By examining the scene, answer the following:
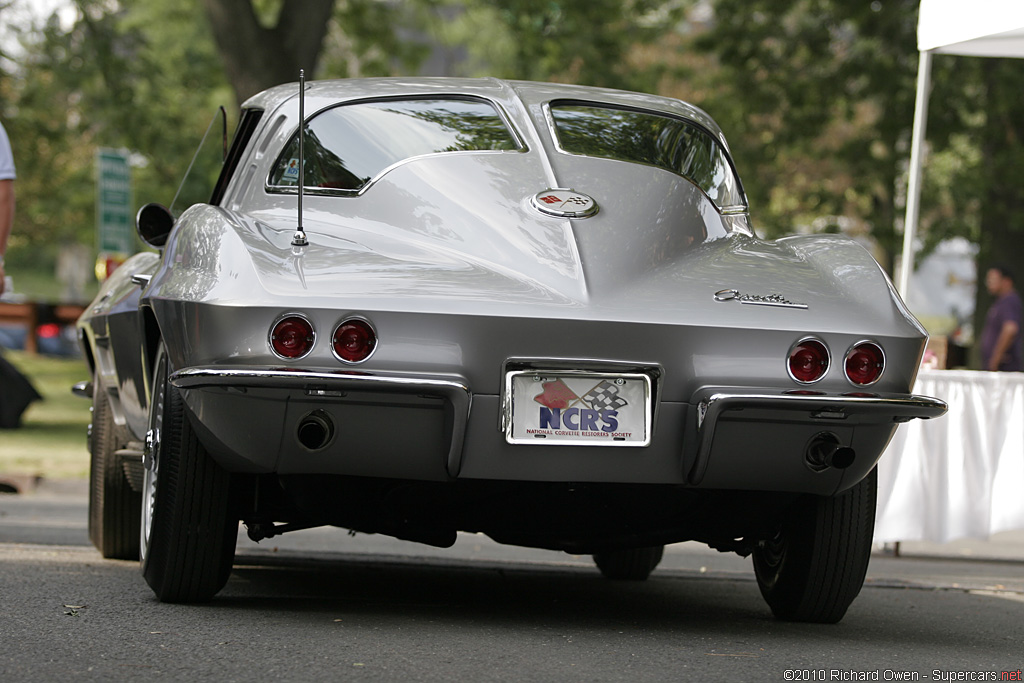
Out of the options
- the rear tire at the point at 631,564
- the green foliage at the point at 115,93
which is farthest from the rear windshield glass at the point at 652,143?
the green foliage at the point at 115,93

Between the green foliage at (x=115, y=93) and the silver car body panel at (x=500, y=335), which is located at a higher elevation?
the green foliage at (x=115, y=93)

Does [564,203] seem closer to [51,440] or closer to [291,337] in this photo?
[291,337]

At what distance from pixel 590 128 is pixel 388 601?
5.89 ft

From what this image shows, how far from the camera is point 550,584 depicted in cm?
598

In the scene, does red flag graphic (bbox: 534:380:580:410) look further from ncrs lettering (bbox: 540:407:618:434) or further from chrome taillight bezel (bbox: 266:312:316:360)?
chrome taillight bezel (bbox: 266:312:316:360)

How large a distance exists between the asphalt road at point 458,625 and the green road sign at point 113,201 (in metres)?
6.35

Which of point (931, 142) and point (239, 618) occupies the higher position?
point (931, 142)

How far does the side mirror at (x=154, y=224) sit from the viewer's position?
515cm

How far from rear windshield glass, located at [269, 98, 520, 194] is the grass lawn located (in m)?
6.41

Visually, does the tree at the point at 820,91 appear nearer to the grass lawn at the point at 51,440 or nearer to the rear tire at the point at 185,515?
the grass lawn at the point at 51,440

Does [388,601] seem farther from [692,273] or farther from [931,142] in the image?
[931,142]

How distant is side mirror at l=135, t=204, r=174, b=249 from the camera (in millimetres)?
5152

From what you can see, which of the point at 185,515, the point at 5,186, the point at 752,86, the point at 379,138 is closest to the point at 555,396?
the point at 185,515

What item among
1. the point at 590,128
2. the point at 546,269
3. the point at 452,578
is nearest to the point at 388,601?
the point at 452,578
